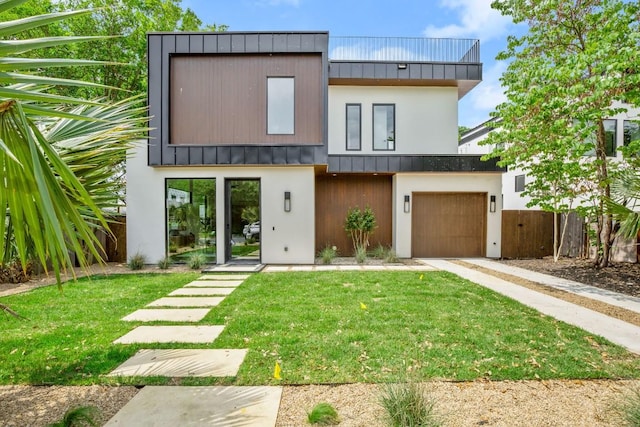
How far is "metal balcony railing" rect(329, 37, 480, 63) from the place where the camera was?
12.0m

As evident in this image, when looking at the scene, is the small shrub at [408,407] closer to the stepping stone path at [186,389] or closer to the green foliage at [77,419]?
the stepping stone path at [186,389]

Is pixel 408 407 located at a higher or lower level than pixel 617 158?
lower

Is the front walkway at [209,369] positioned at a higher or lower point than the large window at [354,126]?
lower

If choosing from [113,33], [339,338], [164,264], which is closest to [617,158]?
[339,338]

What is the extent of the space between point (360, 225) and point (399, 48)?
6.92m

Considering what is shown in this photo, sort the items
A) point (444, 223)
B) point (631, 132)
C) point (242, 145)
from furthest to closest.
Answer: point (631, 132)
point (444, 223)
point (242, 145)

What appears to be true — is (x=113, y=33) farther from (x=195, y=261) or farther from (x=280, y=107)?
(x=195, y=261)

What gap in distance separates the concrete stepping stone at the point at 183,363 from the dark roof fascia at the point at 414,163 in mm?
7599

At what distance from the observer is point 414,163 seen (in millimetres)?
10367

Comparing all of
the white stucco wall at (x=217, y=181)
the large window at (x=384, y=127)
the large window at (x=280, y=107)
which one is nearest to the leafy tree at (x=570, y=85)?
the large window at (x=384, y=127)

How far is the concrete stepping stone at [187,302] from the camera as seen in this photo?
17.3 feet

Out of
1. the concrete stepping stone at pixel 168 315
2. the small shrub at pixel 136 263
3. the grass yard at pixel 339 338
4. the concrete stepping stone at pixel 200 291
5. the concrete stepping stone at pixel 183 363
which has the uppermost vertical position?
the small shrub at pixel 136 263

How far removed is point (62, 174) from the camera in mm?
1773

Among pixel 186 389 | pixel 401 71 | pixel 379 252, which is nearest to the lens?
pixel 186 389
